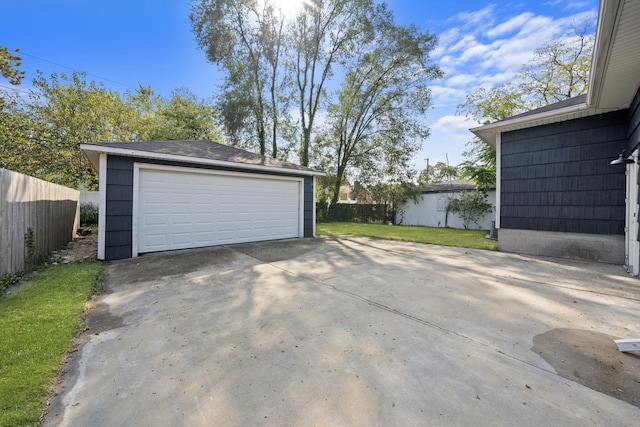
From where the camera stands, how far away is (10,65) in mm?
6293

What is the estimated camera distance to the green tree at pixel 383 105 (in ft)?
46.9

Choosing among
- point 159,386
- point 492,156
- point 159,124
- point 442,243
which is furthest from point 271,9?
point 159,386

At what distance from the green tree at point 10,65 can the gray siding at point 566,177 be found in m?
12.3

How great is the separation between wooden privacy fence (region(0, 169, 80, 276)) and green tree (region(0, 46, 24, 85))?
9.67ft

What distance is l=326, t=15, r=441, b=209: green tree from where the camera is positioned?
14.3 meters

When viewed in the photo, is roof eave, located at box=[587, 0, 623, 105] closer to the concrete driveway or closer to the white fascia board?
the concrete driveway

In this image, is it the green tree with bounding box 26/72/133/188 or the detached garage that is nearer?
the detached garage

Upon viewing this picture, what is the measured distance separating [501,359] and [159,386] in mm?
2601

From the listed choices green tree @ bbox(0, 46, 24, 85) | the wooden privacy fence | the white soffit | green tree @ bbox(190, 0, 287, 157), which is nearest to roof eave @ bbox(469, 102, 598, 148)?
the white soffit

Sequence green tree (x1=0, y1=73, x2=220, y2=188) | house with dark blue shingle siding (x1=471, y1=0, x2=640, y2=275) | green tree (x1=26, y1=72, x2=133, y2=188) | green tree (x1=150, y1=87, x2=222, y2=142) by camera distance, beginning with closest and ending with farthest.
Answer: house with dark blue shingle siding (x1=471, y1=0, x2=640, y2=275) → green tree (x1=0, y1=73, x2=220, y2=188) → green tree (x1=26, y1=72, x2=133, y2=188) → green tree (x1=150, y1=87, x2=222, y2=142)

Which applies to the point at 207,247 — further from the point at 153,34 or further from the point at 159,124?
the point at 159,124

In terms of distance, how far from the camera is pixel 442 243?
8.20 metres

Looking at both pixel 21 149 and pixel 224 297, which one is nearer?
pixel 224 297

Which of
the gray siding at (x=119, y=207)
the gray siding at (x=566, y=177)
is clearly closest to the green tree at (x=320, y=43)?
the gray siding at (x=566, y=177)
